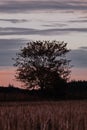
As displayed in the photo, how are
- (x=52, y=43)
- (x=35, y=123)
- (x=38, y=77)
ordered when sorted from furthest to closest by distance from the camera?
(x=52, y=43)
(x=38, y=77)
(x=35, y=123)

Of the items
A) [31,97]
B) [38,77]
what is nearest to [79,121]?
[31,97]

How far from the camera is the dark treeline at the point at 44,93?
2284 inches

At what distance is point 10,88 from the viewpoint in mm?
67188

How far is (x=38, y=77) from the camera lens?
63938 millimetres

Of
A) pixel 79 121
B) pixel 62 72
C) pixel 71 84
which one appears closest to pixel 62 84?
pixel 62 72

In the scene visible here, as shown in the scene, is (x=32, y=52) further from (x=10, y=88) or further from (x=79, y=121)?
(x=79, y=121)

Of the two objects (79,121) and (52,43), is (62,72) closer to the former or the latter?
(52,43)

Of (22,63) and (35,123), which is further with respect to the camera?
(22,63)

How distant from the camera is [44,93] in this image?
2447 inches

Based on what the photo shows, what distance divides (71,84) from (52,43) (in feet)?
17.0

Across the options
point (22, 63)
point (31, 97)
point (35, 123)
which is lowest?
point (35, 123)

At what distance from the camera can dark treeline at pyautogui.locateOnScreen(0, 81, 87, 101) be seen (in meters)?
58.0

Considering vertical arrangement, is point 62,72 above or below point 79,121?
above

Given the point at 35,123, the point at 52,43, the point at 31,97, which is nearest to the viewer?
the point at 35,123
